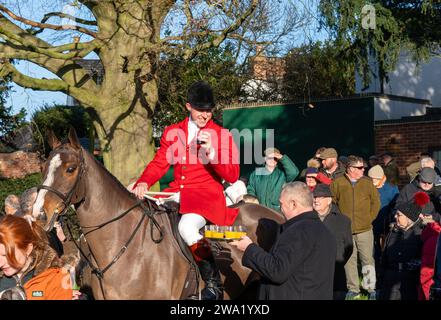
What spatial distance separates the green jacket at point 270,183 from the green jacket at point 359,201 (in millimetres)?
943

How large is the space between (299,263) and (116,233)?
2403 millimetres

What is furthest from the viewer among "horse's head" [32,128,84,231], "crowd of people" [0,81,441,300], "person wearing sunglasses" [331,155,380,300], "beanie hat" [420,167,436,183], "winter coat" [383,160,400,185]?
"winter coat" [383,160,400,185]

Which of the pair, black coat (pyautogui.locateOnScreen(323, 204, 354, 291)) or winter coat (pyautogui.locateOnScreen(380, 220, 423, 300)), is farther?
black coat (pyautogui.locateOnScreen(323, 204, 354, 291))

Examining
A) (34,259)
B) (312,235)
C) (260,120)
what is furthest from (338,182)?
(260,120)

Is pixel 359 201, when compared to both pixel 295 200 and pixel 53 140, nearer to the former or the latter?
pixel 53 140

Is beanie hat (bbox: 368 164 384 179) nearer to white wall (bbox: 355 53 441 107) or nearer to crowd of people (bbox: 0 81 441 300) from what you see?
crowd of people (bbox: 0 81 441 300)

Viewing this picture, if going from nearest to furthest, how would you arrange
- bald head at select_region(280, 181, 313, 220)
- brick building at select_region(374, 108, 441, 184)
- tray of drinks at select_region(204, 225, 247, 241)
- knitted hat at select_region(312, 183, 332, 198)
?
bald head at select_region(280, 181, 313, 220) < tray of drinks at select_region(204, 225, 247, 241) < knitted hat at select_region(312, 183, 332, 198) < brick building at select_region(374, 108, 441, 184)

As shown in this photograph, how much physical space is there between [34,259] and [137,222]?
250cm

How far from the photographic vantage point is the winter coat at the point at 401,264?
830cm

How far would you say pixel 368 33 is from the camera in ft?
52.3

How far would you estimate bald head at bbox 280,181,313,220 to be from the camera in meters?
5.90

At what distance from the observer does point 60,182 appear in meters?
7.05

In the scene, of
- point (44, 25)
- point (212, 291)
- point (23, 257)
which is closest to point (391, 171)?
point (44, 25)

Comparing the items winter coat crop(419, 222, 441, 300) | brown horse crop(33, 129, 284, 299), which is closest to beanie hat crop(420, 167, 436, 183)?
winter coat crop(419, 222, 441, 300)
